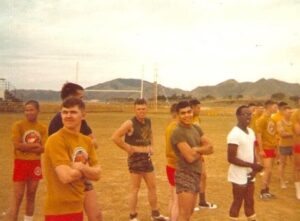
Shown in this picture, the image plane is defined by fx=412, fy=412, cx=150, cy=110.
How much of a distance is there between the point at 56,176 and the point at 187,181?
218 centimetres

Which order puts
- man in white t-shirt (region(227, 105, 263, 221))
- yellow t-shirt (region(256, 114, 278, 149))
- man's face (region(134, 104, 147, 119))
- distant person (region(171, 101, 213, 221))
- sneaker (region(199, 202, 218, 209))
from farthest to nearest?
yellow t-shirt (region(256, 114, 278, 149))
sneaker (region(199, 202, 218, 209))
man's face (region(134, 104, 147, 119))
man in white t-shirt (region(227, 105, 263, 221))
distant person (region(171, 101, 213, 221))

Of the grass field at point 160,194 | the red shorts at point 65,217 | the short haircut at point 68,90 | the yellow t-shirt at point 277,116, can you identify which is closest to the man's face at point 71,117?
the red shorts at point 65,217

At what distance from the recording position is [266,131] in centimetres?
919

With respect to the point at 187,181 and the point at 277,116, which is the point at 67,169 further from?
the point at 277,116

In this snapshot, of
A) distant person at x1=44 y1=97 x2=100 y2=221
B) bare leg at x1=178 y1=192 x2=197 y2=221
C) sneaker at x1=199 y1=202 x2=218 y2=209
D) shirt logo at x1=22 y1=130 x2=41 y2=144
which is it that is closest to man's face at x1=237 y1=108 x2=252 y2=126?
bare leg at x1=178 y1=192 x2=197 y2=221

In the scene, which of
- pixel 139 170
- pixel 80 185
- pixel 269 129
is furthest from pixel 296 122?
pixel 80 185

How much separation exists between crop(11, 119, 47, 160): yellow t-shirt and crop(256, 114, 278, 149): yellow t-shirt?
486cm

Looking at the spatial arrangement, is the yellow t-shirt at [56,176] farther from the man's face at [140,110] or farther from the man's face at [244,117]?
the man's face at [140,110]

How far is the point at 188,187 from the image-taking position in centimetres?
549

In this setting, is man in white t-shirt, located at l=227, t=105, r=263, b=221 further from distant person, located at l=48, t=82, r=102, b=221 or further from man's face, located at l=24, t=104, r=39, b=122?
man's face, located at l=24, t=104, r=39, b=122

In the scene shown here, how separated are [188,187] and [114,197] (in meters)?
4.18

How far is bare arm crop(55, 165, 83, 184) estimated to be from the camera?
368 cm

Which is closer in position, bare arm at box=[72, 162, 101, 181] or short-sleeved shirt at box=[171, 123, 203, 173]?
bare arm at box=[72, 162, 101, 181]

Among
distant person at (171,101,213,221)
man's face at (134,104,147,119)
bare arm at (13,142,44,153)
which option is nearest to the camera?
distant person at (171,101,213,221)
